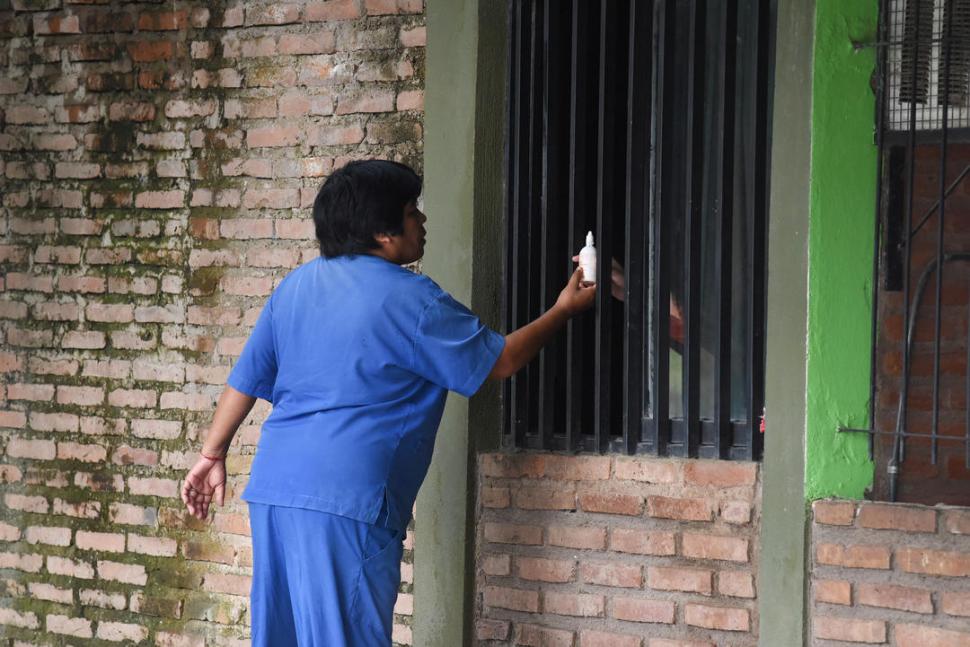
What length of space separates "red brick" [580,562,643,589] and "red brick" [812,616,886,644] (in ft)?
1.79

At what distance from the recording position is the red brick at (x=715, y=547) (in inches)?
140

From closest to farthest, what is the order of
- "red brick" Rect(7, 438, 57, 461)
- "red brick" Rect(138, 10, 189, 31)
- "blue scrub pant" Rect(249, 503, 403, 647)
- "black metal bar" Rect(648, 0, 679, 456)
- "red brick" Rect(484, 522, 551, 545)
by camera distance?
"blue scrub pant" Rect(249, 503, 403, 647) < "black metal bar" Rect(648, 0, 679, 456) < "red brick" Rect(484, 522, 551, 545) < "red brick" Rect(138, 10, 189, 31) < "red brick" Rect(7, 438, 57, 461)

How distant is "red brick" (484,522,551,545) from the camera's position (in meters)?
3.84

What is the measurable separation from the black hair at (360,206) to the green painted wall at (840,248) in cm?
116

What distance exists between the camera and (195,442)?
4.36m

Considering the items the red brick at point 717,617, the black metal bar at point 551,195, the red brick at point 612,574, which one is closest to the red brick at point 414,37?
the black metal bar at point 551,195

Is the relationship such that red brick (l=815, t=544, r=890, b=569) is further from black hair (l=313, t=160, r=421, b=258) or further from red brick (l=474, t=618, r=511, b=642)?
black hair (l=313, t=160, r=421, b=258)

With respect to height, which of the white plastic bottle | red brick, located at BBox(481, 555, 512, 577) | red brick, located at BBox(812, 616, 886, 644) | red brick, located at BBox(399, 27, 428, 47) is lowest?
red brick, located at BBox(812, 616, 886, 644)

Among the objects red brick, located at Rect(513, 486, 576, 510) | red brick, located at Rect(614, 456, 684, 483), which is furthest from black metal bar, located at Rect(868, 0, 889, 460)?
red brick, located at Rect(513, 486, 576, 510)

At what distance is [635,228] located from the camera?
3.77 metres

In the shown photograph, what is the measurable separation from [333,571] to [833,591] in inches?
54.8

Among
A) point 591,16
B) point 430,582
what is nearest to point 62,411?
point 430,582

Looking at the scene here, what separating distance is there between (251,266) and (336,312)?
1.16 metres

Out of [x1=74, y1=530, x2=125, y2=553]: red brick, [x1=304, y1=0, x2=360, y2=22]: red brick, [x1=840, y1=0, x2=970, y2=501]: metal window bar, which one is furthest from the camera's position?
[x1=74, y1=530, x2=125, y2=553]: red brick
